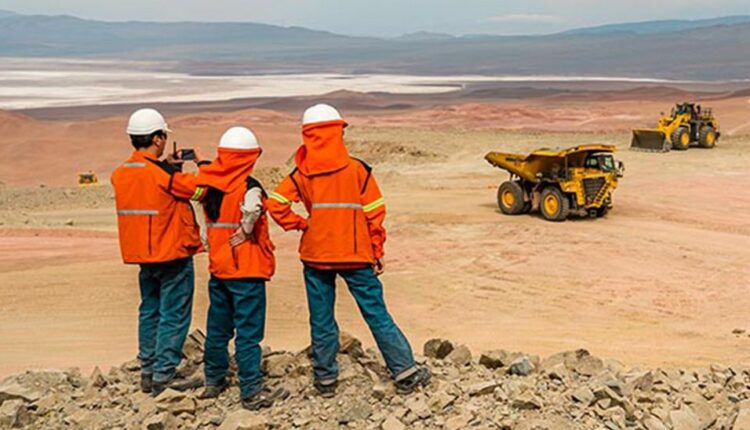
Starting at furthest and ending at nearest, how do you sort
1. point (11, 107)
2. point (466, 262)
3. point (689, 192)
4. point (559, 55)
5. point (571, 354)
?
point (559, 55) → point (11, 107) → point (689, 192) → point (466, 262) → point (571, 354)

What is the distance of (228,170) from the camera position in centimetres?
582

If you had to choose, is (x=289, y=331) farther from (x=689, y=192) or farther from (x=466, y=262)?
(x=689, y=192)

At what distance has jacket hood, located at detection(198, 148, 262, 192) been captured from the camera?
5.80 m

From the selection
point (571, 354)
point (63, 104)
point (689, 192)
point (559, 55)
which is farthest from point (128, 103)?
point (559, 55)

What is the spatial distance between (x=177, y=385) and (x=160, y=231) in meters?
1.08

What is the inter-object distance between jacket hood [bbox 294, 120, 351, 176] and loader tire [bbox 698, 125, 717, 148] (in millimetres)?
24110

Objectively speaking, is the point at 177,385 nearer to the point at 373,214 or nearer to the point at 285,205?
the point at 285,205

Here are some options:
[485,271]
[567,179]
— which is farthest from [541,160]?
[485,271]

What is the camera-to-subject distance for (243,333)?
5.84 metres

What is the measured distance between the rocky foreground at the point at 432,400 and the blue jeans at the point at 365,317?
0.61 feet

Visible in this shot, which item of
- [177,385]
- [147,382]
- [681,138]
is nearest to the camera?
[177,385]

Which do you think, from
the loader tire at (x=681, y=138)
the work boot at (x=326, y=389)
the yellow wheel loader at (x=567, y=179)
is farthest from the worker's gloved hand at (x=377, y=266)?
the loader tire at (x=681, y=138)

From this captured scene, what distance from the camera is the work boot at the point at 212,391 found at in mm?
6047

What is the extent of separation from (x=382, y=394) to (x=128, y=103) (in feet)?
235
